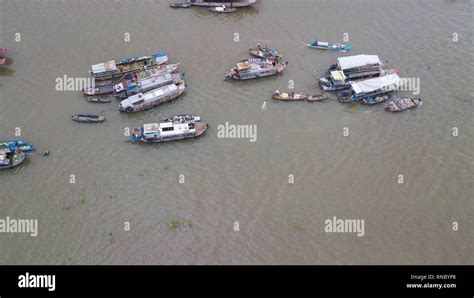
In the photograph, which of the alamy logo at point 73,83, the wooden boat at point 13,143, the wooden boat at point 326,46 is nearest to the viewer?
the wooden boat at point 13,143

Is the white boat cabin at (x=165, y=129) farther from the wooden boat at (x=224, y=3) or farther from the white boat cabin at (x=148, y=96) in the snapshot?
the wooden boat at (x=224, y=3)

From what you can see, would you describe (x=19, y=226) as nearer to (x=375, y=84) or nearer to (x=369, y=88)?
(x=369, y=88)

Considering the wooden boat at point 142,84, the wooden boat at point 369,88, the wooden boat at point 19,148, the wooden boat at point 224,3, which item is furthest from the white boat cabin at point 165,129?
the wooden boat at point 224,3

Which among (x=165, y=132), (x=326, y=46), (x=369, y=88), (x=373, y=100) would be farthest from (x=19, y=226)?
(x=326, y=46)

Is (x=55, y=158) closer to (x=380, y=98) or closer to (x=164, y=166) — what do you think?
(x=164, y=166)

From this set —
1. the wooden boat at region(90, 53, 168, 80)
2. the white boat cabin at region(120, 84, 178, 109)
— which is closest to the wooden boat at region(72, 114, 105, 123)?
the white boat cabin at region(120, 84, 178, 109)

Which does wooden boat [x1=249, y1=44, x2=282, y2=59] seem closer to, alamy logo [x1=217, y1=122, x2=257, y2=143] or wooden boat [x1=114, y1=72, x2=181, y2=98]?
wooden boat [x1=114, y1=72, x2=181, y2=98]
